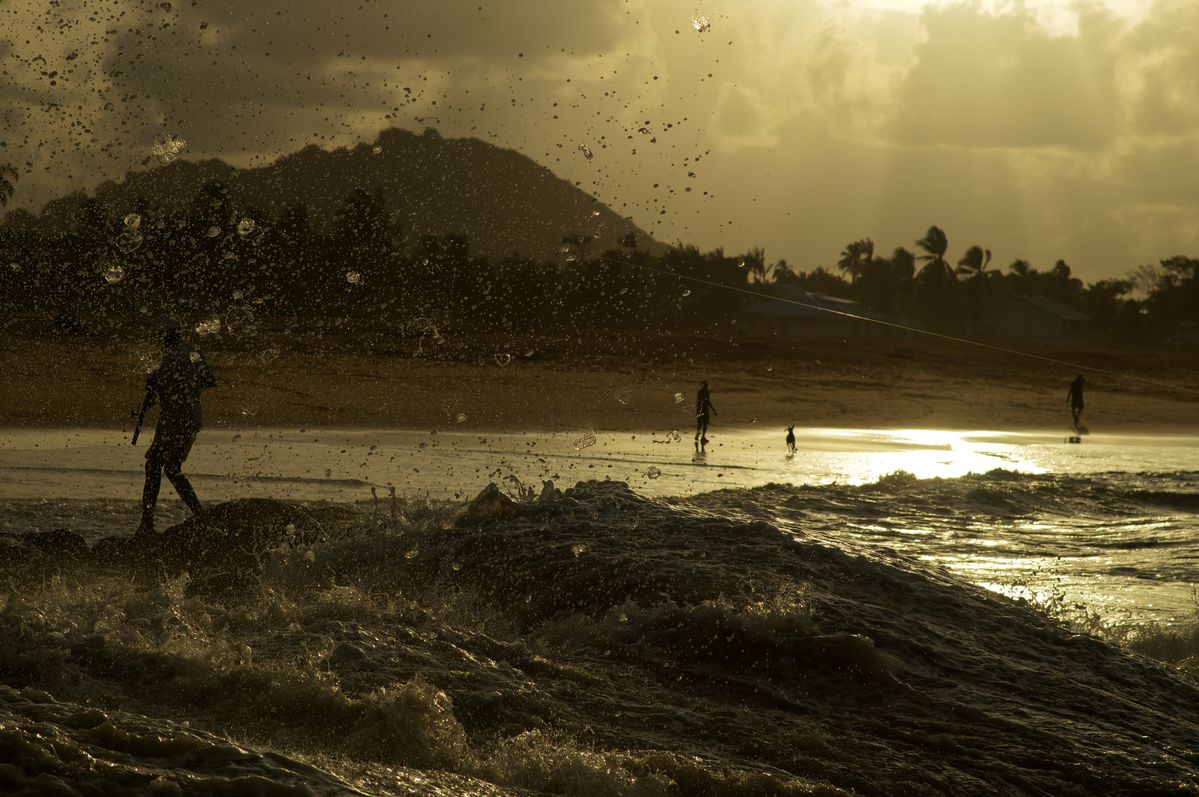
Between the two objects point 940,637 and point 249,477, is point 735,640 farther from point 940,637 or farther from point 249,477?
point 249,477

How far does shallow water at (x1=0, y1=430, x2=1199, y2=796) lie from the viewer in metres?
4.32

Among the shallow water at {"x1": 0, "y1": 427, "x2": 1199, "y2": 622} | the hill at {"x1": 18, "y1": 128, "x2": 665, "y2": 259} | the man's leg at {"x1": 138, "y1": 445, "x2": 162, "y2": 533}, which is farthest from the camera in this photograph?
the hill at {"x1": 18, "y1": 128, "x2": 665, "y2": 259}

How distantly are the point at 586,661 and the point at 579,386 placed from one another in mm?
26587

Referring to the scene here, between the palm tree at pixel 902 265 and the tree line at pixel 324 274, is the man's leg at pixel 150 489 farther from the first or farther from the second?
the palm tree at pixel 902 265

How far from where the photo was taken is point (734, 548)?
304 inches

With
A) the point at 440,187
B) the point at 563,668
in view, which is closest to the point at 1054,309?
the point at 440,187

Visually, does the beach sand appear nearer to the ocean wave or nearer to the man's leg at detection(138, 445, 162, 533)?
the man's leg at detection(138, 445, 162, 533)

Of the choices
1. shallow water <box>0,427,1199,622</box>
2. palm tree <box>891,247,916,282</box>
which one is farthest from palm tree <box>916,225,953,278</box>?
shallow water <box>0,427,1199,622</box>

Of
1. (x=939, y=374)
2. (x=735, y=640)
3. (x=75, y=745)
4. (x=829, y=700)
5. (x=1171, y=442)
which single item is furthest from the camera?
(x=939, y=374)

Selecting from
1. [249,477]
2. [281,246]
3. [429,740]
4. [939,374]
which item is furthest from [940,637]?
[939,374]

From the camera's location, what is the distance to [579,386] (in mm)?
32500

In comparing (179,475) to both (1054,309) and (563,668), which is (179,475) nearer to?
(563,668)

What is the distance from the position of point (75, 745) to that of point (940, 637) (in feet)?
15.6

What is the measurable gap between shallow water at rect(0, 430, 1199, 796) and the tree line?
305cm
